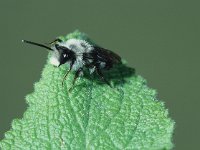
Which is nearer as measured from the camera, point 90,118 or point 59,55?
point 90,118

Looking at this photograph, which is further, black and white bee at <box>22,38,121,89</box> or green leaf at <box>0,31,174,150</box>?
black and white bee at <box>22,38,121,89</box>

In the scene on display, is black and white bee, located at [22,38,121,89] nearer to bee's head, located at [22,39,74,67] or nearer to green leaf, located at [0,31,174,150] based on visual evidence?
bee's head, located at [22,39,74,67]

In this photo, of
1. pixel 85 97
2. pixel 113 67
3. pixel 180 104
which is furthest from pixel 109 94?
pixel 180 104

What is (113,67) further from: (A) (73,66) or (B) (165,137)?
(B) (165,137)

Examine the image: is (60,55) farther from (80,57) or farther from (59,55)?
(80,57)

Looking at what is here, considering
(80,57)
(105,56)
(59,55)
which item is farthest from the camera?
(105,56)

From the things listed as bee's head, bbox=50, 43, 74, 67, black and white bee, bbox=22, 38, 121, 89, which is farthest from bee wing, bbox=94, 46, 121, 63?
bee's head, bbox=50, 43, 74, 67

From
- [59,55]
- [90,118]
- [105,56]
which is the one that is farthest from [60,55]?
[90,118]
